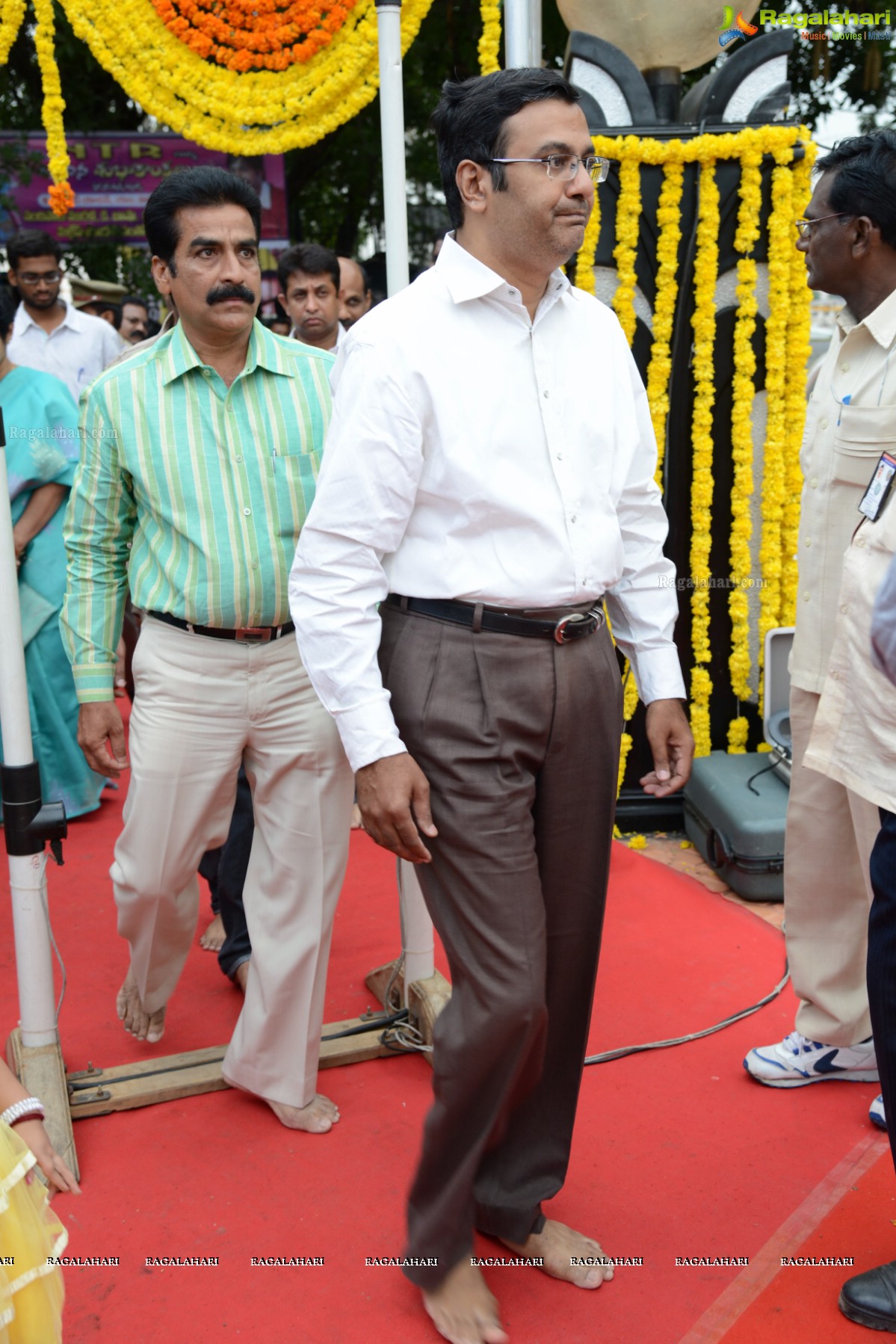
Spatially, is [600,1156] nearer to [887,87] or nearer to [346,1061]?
[346,1061]

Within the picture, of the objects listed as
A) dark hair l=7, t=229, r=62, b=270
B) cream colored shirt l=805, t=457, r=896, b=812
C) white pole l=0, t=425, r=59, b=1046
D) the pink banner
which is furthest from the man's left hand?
the pink banner

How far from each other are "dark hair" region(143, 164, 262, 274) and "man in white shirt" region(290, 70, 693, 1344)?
794 millimetres

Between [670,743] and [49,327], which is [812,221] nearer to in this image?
[670,743]

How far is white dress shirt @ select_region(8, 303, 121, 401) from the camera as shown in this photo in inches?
270

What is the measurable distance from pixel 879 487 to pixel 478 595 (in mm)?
788

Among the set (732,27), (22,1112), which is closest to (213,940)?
(22,1112)

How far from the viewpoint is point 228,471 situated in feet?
8.79

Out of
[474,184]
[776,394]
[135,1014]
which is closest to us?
[474,184]

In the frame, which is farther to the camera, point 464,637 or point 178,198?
point 178,198

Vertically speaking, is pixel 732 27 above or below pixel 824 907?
above

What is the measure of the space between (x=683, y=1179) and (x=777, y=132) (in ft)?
11.3

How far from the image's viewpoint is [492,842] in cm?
202

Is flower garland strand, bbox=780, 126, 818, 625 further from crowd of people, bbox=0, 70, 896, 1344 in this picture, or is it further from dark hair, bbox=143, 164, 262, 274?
dark hair, bbox=143, 164, 262, 274

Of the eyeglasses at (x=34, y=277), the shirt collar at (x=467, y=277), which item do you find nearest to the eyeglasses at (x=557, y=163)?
the shirt collar at (x=467, y=277)
